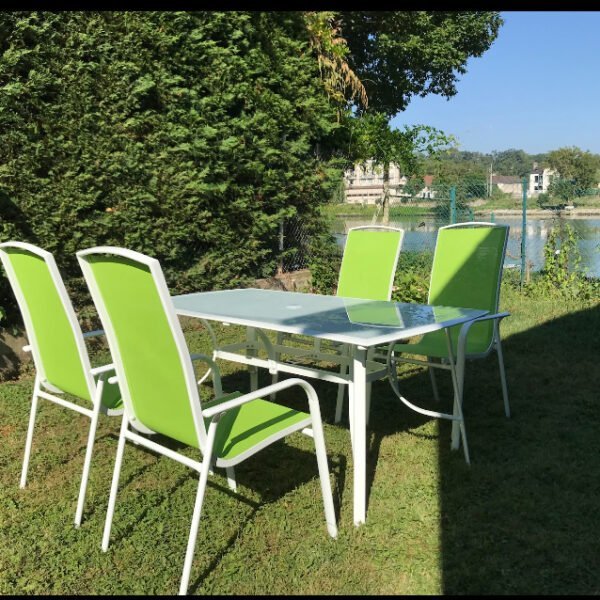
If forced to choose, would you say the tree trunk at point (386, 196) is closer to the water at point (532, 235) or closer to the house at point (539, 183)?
the water at point (532, 235)

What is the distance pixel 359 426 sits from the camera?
223 centimetres

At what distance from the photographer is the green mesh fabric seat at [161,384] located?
1791mm

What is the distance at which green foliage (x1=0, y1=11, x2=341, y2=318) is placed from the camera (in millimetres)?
4531

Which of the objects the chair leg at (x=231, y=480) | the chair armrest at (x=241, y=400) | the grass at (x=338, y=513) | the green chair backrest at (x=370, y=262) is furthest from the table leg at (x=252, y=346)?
the chair armrest at (x=241, y=400)

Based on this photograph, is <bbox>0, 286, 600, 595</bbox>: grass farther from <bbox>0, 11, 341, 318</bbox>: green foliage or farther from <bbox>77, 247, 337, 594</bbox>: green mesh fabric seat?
<bbox>0, 11, 341, 318</bbox>: green foliage

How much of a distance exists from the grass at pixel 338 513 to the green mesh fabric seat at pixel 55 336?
0.24 metres

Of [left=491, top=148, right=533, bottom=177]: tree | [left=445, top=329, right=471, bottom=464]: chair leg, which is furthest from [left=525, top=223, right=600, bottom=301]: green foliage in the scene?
[left=445, top=329, right=471, bottom=464]: chair leg

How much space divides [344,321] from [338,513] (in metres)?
0.78

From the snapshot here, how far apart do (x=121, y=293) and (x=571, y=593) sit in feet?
5.55

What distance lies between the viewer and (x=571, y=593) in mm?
1902

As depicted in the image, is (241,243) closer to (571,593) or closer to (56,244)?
(56,244)

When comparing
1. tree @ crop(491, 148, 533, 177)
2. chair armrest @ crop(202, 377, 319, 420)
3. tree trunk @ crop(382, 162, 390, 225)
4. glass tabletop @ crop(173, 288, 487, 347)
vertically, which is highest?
tree @ crop(491, 148, 533, 177)

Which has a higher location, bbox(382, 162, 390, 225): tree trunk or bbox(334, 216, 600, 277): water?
bbox(382, 162, 390, 225): tree trunk

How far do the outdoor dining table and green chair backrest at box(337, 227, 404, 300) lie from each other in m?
0.57
